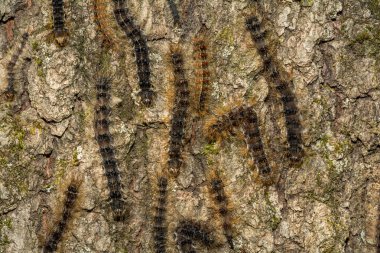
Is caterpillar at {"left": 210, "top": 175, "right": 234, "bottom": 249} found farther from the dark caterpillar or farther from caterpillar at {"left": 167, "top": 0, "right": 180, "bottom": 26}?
caterpillar at {"left": 167, "top": 0, "right": 180, "bottom": 26}

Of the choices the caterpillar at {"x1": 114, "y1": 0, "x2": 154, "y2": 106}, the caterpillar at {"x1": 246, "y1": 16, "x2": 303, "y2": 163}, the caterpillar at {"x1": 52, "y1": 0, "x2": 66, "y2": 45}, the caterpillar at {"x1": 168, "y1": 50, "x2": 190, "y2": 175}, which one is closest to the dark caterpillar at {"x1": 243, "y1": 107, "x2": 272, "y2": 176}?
the caterpillar at {"x1": 246, "y1": 16, "x2": 303, "y2": 163}

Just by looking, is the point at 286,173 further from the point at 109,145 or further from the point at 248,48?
the point at 109,145

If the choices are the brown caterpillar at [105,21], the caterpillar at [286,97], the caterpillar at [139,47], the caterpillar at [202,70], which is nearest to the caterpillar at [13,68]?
the brown caterpillar at [105,21]

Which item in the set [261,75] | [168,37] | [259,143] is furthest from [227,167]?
[168,37]

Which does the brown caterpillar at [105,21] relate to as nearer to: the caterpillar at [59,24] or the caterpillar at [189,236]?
the caterpillar at [59,24]

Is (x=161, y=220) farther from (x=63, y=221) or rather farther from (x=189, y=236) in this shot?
(x=63, y=221)

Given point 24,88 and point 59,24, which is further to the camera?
point 24,88

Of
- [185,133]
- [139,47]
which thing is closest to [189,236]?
[185,133]
